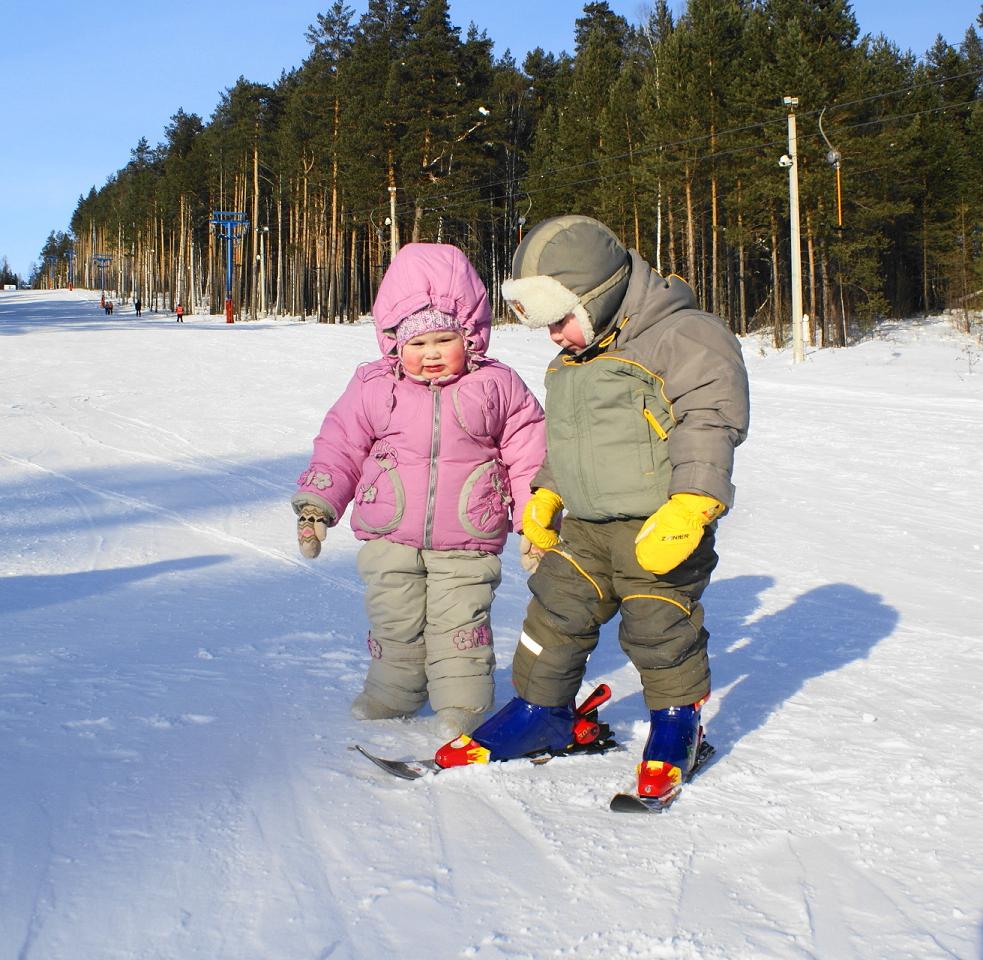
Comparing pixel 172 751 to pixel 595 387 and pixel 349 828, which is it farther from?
pixel 595 387

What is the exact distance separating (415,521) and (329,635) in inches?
45.0

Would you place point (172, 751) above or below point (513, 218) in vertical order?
below

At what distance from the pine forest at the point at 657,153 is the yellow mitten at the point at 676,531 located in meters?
19.9

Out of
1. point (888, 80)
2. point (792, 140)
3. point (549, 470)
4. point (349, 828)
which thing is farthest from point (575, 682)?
point (888, 80)

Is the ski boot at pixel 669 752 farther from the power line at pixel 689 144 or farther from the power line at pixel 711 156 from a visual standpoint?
the power line at pixel 711 156

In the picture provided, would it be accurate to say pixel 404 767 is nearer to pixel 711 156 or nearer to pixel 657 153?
pixel 711 156

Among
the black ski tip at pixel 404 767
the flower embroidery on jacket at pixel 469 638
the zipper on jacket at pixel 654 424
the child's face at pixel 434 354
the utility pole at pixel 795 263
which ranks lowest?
the black ski tip at pixel 404 767

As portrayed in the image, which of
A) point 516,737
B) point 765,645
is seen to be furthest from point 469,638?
point 765,645

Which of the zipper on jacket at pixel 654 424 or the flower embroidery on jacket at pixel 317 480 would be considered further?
the flower embroidery on jacket at pixel 317 480

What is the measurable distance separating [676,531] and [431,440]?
2.83 ft

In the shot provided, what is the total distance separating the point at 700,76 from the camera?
28938 millimetres

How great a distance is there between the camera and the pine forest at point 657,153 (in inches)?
1046

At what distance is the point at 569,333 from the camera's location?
2.44 metres

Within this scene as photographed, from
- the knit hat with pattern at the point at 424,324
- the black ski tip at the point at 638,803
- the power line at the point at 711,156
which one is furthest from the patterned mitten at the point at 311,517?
the power line at the point at 711,156
